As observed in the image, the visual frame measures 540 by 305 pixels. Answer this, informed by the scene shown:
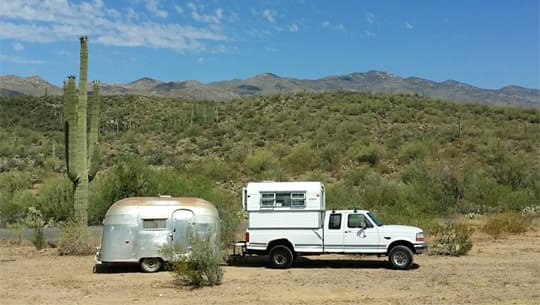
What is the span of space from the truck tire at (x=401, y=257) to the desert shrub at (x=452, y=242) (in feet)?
11.4

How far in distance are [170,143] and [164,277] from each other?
40117 mm

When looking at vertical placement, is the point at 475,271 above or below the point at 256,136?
below

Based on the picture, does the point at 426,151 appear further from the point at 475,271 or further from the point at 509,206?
the point at 475,271

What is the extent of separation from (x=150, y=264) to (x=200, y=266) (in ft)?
9.80

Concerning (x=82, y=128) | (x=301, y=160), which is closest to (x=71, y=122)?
(x=82, y=128)

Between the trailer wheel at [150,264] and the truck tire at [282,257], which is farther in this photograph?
the truck tire at [282,257]

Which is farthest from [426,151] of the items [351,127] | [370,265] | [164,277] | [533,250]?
[164,277]

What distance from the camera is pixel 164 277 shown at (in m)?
16.8

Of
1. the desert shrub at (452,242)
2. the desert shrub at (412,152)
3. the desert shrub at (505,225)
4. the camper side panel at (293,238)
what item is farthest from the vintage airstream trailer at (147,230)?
the desert shrub at (412,152)

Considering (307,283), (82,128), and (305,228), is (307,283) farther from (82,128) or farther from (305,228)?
(82,128)

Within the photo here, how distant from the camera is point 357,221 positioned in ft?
59.2

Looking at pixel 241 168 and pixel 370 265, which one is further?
pixel 241 168

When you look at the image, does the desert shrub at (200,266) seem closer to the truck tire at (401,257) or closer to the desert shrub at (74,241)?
the truck tire at (401,257)

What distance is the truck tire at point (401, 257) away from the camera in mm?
17438
